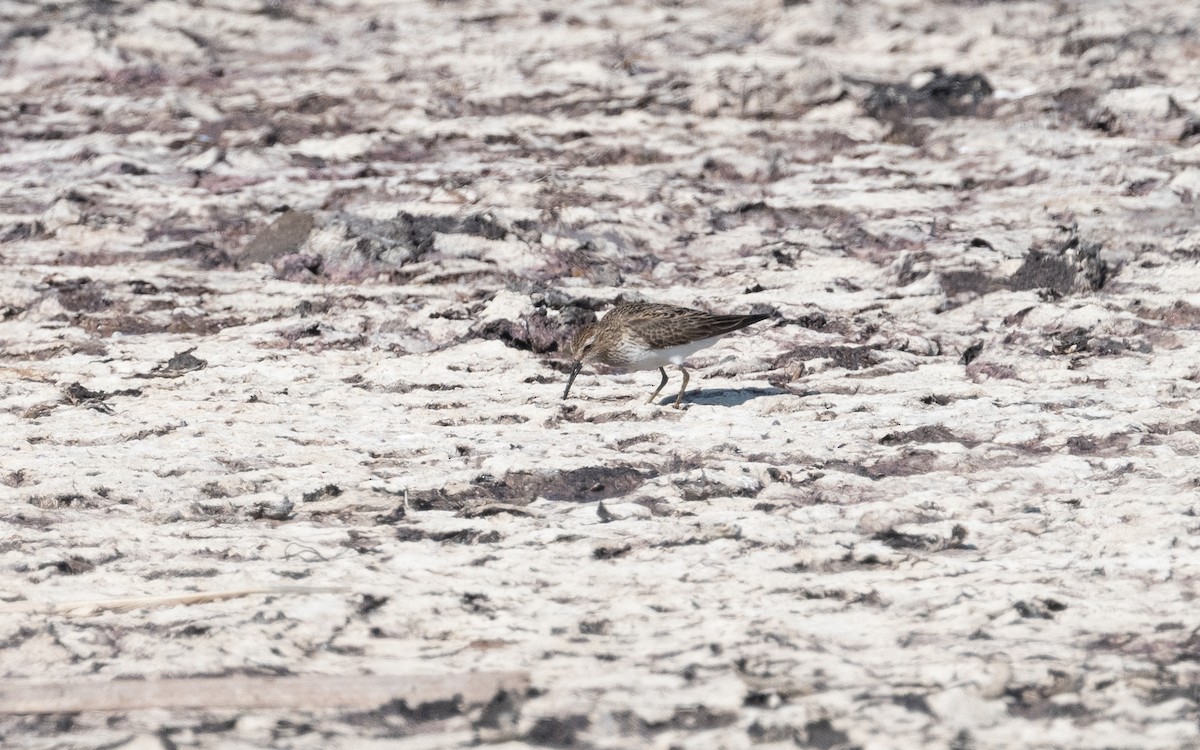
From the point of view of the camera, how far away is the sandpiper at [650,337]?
6.49 metres

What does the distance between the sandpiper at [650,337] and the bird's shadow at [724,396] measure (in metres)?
0.07

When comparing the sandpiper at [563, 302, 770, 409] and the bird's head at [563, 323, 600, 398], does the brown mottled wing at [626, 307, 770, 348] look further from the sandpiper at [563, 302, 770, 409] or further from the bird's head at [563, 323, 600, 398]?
the bird's head at [563, 323, 600, 398]

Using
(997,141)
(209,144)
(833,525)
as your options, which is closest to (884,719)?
(833,525)

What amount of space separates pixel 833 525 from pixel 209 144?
6.52 m

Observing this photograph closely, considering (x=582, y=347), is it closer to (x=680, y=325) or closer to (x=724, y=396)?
(x=680, y=325)

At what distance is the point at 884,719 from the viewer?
349cm

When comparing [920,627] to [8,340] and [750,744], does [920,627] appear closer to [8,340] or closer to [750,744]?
[750,744]

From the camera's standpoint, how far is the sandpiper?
649 cm

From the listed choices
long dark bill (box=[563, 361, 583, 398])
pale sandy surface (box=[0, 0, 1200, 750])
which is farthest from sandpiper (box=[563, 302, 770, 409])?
pale sandy surface (box=[0, 0, 1200, 750])

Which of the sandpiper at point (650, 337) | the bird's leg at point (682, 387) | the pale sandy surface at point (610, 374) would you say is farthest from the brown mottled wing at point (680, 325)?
the pale sandy surface at point (610, 374)

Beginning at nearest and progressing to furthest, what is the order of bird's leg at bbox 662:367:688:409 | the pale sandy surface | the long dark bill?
the pale sandy surface < bird's leg at bbox 662:367:688:409 < the long dark bill

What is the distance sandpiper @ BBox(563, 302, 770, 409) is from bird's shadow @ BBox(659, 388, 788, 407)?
7 centimetres

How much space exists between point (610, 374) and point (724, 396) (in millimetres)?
763

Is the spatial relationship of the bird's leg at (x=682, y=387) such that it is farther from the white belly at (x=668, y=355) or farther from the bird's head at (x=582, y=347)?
the bird's head at (x=582, y=347)
